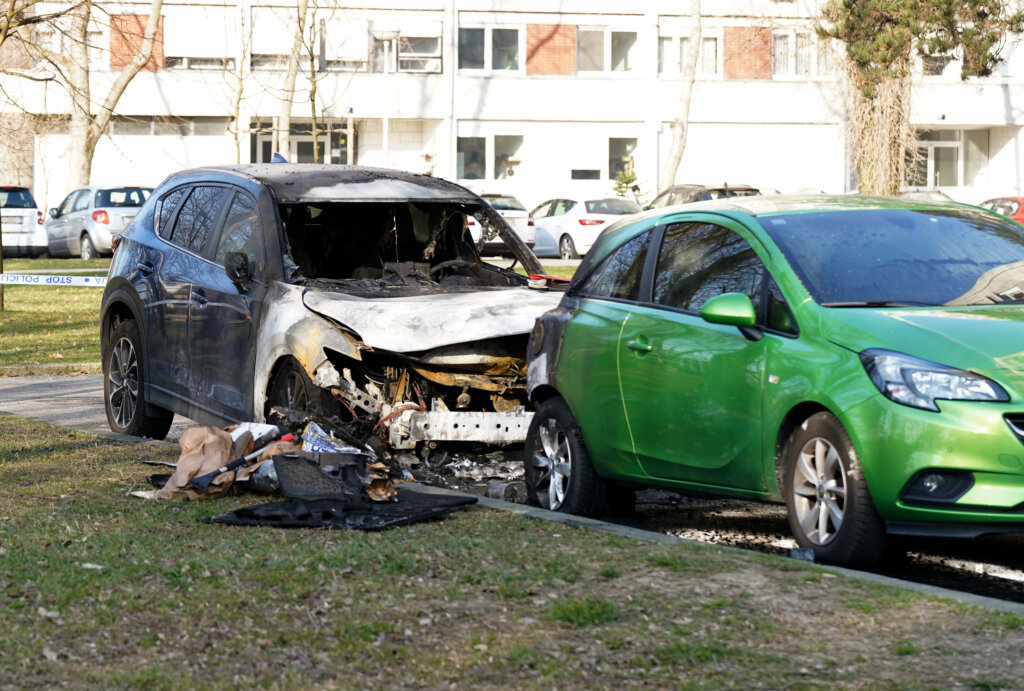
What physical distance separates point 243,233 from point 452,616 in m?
4.91

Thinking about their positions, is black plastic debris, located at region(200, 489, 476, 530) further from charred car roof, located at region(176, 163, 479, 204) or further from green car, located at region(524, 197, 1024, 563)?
charred car roof, located at region(176, 163, 479, 204)

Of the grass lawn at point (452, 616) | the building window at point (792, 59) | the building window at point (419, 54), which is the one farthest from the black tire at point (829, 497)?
the building window at point (792, 59)

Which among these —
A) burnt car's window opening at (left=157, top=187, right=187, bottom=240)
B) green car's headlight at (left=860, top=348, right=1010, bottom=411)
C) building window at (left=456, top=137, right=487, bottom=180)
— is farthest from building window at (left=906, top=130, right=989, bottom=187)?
green car's headlight at (left=860, top=348, right=1010, bottom=411)

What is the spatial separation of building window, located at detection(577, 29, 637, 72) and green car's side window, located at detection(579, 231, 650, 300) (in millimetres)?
44398

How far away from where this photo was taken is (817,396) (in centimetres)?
636

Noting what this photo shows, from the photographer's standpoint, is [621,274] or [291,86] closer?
[621,274]

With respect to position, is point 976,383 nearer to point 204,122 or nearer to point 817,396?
point 817,396

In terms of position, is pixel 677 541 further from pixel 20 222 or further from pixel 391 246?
pixel 20 222

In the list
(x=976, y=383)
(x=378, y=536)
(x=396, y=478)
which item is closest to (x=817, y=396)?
(x=976, y=383)

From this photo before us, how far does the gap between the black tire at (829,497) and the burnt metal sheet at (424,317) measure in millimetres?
2585

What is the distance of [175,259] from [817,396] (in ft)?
16.9

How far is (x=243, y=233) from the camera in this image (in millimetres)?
9602

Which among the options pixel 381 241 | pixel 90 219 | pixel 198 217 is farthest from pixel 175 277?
pixel 90 219

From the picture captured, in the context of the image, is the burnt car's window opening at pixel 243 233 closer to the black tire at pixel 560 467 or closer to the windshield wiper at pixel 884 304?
the black tire at pixel 560 467
